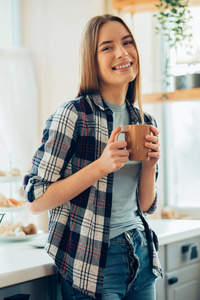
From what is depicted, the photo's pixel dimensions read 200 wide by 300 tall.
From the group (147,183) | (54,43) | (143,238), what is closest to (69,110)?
(147,183)

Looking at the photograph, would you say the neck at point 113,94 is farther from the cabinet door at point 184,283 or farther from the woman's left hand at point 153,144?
the cabinet door at point 184,283

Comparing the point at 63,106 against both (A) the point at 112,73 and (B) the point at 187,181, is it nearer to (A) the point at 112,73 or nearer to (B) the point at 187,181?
(A) the point at 112,73

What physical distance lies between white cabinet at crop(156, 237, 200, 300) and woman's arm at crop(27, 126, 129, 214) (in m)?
0.72

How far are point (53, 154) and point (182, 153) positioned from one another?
1983 mm

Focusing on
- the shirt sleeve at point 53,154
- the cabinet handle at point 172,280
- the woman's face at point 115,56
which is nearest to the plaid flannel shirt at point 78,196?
the shirt sleeve at point 53,154

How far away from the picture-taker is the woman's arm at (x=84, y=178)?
1123 millimetres

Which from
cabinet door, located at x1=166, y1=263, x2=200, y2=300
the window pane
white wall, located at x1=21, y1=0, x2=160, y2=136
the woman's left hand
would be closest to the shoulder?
the woman's left hand

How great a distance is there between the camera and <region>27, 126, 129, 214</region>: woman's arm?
3.69ft

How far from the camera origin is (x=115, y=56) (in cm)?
130

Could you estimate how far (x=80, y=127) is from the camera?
48.8 inches

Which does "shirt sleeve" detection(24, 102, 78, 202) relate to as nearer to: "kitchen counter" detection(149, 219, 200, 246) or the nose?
the nose

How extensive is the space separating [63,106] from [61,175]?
0.20 metres

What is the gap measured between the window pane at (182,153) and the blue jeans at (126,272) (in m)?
1.75

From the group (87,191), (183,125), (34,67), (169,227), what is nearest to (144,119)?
(87,191)
